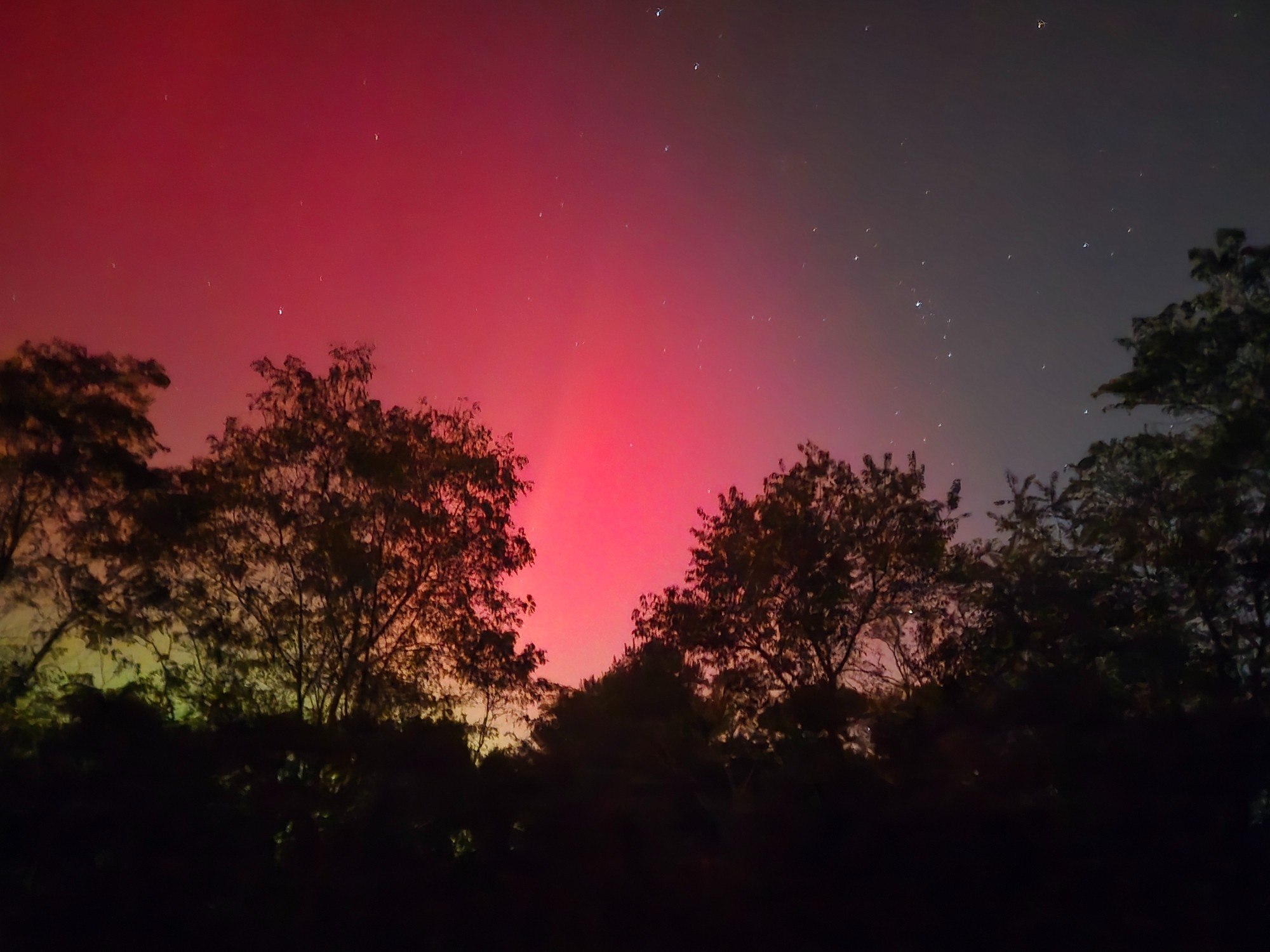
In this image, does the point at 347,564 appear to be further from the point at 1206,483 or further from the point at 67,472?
the point at 1206,483

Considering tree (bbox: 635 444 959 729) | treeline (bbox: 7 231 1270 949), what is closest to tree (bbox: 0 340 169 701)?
treeline (bbox: 7 231 1270 949)

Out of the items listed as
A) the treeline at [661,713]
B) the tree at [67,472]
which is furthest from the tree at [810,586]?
the tree at [67,472]

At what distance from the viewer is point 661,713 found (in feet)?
62.8

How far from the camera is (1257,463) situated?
1502 cm

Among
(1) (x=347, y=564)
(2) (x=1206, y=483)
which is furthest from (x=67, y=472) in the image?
(2) (x=1206, y=483)

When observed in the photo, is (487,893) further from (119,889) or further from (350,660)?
(350,660)

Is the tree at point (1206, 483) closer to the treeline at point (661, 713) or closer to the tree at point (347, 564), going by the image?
the treeline at point (661, 713)

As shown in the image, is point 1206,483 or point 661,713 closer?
point 1206,483

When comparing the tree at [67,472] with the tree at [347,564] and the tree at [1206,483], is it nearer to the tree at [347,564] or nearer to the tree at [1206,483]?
the tree at [347,564]

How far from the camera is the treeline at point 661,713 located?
10.3 meters

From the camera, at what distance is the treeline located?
33.7 feet

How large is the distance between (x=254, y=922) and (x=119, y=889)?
5.21ft

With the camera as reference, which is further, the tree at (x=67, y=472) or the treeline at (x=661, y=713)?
the tree at (x=67, y=472)

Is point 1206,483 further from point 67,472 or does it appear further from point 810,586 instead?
point 67,472
